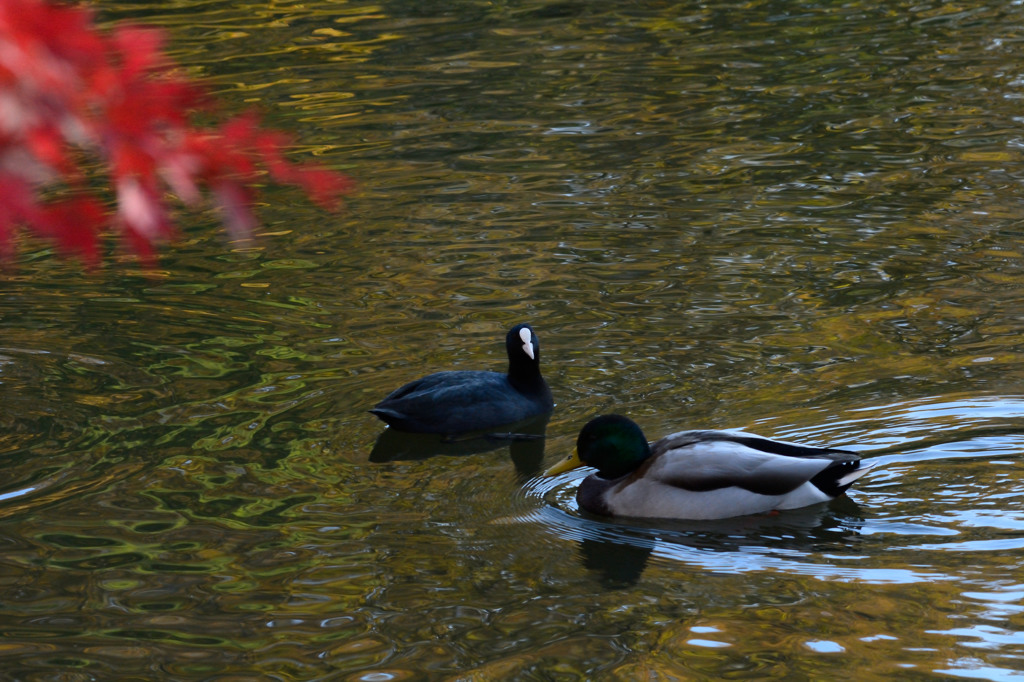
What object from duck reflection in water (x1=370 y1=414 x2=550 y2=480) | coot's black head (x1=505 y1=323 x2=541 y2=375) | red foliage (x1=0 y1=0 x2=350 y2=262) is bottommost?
duck reflection in water (x1=370 y1=414 x2=550 y2=480)

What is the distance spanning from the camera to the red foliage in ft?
9.59

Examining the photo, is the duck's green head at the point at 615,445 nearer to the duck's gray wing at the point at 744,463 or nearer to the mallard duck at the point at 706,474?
the mallard duck at the point at 706,474

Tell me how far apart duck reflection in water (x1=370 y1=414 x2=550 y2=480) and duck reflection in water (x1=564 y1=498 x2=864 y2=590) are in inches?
44.4

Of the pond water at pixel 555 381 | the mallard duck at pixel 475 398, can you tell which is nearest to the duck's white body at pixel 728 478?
the pond water at pixel 555 381

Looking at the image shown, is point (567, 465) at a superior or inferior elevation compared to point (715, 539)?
superior

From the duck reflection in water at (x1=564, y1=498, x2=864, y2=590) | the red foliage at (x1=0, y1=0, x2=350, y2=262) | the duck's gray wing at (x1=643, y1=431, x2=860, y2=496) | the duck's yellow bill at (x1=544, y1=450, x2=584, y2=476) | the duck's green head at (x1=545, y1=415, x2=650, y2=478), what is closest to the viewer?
the red foliage at (x1=0, y1=0, x2=350, y2=262)

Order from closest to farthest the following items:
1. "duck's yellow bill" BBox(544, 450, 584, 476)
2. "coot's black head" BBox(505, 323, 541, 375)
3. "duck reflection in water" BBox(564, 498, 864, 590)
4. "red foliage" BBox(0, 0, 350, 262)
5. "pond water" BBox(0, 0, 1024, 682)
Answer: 1. "red foliage" BBox(0, 0, 350, 262)
2. "pond water" BBox(0, 0, 1024, 682)
3. "duck reflection in water" BBox(564, 498, 864, 590)
4. "duck's yellow bill" BBox(544, 450, 584, 476)
5. "coot's black head" BBox(505, 323, 541, 375)

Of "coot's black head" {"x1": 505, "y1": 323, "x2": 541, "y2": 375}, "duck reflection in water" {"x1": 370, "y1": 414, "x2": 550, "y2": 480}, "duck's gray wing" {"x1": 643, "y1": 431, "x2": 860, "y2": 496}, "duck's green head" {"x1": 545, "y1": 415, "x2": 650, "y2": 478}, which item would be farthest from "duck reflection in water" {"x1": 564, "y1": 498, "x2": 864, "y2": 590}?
"coot's black head" {"x1": 505, "y1": 323, "x2": 541, "y2": 375}

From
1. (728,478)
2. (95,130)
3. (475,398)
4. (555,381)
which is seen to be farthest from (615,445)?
(95,130)

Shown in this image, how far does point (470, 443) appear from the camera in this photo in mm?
8672

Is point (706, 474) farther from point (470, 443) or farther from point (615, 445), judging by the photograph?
point (470, 443)

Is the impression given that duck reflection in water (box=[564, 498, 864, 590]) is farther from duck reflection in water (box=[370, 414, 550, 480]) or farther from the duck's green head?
duck reflection in water (box=[370, 414, 550, 480])

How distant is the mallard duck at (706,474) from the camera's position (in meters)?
7.01

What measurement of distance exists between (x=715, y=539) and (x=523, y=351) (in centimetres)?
220
